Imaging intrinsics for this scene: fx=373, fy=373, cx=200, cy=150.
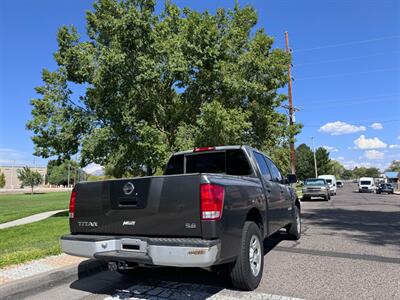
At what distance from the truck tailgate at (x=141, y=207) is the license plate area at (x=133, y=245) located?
141 mm

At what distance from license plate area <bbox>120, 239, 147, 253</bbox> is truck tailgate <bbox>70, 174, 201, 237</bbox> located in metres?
0.14

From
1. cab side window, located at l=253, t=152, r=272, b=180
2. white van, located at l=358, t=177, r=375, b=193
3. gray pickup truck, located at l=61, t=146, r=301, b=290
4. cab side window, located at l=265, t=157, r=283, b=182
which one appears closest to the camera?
gray pickup truck, located at l=61, t=146, r=301, b=290

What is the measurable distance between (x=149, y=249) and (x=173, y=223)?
0.40m

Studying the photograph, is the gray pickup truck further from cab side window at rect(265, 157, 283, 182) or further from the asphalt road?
cab side window at rect(265, 157, 283, 182)

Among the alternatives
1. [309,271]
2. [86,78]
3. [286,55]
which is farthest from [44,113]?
[309,271]

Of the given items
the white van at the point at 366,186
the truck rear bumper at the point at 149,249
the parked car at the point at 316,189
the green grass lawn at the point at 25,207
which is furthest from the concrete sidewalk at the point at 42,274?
the white van at the point at 366,186

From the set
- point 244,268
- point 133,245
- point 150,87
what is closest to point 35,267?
point 133,245

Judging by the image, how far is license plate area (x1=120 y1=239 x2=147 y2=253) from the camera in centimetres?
430

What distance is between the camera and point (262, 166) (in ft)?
22.1

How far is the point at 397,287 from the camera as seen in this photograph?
507 cm

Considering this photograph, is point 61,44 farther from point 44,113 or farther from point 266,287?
point 266,287

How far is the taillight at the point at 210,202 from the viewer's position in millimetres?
4160

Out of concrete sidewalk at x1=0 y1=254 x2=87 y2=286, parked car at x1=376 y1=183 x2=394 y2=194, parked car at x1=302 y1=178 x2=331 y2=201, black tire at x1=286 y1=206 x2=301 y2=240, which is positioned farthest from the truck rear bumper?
parked car at x1=376 y1=183 x2=394 y2=194

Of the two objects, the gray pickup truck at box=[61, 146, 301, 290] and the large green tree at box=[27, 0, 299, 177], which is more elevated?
the large green tree at box=[27, 0, 299, 177]
